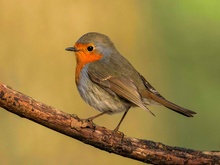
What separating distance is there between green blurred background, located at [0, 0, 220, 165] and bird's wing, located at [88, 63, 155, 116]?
1.30 m

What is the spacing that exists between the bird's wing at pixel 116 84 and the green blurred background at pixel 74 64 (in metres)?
1.30

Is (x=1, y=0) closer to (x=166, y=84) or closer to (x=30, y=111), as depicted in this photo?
(x=166, y=84)

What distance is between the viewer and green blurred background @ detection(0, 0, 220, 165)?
6375mm

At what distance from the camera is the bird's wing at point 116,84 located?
4922 mm

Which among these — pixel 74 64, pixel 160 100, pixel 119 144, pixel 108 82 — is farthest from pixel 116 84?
pixel 74 64

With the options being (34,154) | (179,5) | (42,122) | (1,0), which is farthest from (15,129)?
(179,5)

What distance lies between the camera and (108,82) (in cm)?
510

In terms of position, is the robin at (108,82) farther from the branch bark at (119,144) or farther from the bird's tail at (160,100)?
the branch bark at (119,144)

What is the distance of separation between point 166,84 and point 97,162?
1277 mm

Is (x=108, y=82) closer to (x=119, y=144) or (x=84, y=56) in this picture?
(x=84, y=56)

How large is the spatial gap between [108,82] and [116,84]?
0.07m

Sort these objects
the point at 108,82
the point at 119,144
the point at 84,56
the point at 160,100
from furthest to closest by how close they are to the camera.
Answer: the point at 84,56 < the point at 108,82 < the point at 160,100 < the point at 119,144

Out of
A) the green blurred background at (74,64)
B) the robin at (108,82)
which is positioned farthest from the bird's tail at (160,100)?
the green blurred background at (74,64)

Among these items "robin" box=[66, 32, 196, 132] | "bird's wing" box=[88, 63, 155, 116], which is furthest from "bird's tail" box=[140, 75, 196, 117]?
"bird's wing" box=[88, 63, 155, 116]
